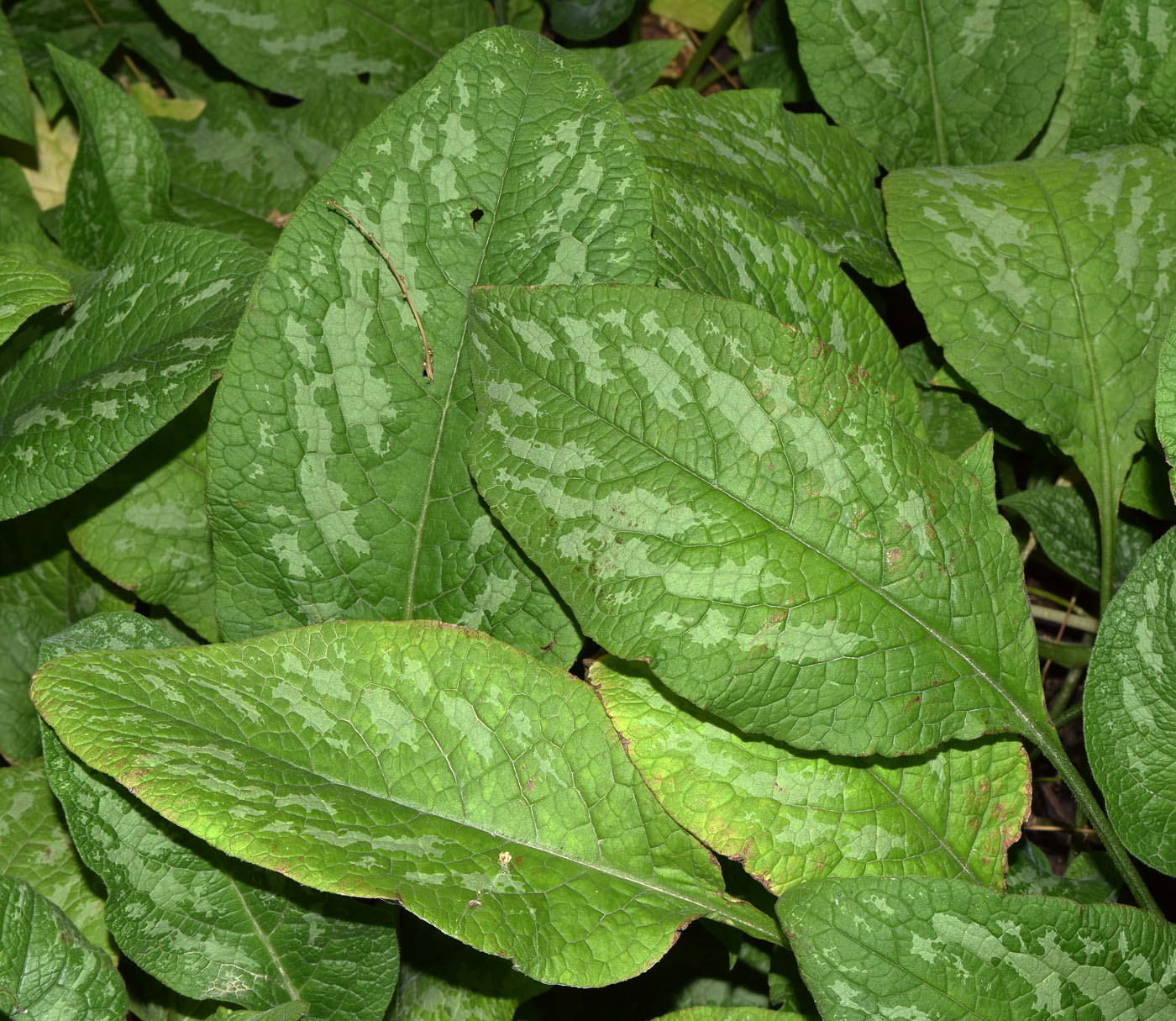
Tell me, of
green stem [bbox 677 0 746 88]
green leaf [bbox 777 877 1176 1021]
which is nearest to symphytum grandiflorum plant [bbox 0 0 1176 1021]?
green leaf [bbox 777 877 1176 1021]

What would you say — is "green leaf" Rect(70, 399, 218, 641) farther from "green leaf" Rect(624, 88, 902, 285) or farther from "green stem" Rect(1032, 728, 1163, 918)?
"green stem" Rect(1032, 728, 1163, 918)

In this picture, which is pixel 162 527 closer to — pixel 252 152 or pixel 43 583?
pixel 43 583

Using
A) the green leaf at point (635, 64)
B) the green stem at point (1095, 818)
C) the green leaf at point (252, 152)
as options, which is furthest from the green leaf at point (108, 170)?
the green stem at point (1095, 818)

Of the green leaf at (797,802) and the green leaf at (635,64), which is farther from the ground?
the green leaf at (635,64)

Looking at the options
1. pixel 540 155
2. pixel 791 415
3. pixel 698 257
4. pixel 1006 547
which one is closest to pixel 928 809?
pixel 1006 547

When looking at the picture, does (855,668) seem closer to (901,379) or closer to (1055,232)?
(901,379)

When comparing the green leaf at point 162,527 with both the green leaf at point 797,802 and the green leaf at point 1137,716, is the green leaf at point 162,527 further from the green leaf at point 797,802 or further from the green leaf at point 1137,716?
the green leaf at point 1137,716
